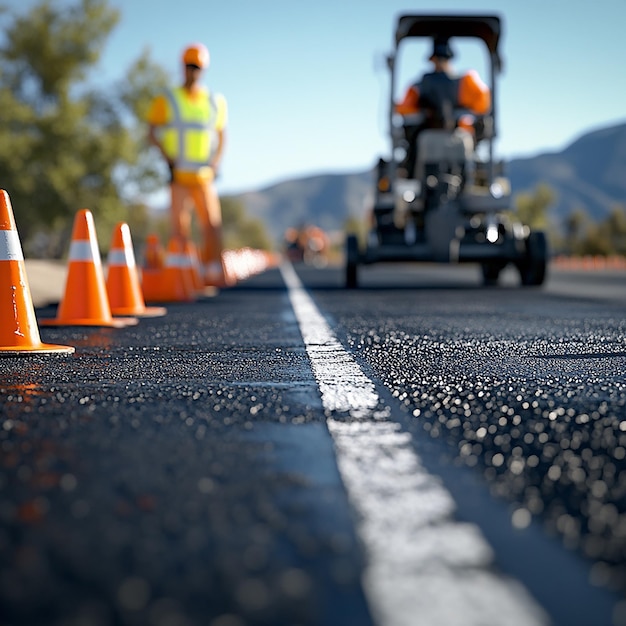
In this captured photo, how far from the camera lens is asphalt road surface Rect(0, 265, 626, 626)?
192 cm

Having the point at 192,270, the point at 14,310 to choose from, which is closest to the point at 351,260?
the point at 192,270

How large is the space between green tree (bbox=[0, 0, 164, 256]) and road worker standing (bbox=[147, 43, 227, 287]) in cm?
2865

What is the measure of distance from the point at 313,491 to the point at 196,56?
11.1 m

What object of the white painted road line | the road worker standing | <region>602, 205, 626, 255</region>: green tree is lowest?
<region>602, 205, 626, 255</region>: green tree

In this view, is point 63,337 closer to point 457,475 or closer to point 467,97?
point 457,475

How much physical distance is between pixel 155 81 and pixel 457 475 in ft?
149

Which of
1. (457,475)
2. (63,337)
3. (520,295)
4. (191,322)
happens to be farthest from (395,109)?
(457,475)

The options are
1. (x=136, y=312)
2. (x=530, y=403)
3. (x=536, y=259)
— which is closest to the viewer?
(x=530, y=403)

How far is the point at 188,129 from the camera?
13.4 metres

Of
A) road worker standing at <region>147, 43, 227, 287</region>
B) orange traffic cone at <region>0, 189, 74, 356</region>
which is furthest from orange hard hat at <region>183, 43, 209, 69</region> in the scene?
orange traffic cone at <region>0, 189, 74, 356</region>

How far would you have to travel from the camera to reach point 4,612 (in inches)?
72.7

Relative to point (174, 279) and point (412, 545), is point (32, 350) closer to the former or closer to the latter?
point (412, 545)

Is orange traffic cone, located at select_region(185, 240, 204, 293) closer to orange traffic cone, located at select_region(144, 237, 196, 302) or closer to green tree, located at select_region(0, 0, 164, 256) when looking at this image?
orange traffic cone, located at select_region(144, 237, 196, 302)

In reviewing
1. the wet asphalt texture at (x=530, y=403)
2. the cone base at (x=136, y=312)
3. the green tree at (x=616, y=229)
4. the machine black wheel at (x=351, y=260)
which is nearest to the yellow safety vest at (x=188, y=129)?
the machine black wheel at (x=351, y=260)
